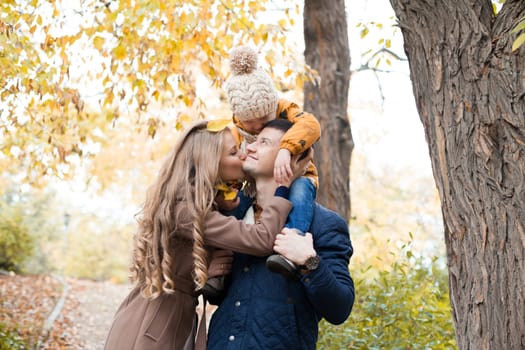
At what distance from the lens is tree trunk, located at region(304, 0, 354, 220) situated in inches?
289

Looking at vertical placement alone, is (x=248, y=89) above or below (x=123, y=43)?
below

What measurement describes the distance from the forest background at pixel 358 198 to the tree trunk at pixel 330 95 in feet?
0.91

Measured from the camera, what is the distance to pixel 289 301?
273cm

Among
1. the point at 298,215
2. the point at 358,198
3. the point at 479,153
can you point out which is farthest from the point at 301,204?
the point at 358,198

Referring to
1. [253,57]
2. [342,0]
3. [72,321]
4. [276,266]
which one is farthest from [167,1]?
[72,321]

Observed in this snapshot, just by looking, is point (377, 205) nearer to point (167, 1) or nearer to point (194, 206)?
point (167, 1)

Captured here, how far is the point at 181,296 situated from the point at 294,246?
71 cm

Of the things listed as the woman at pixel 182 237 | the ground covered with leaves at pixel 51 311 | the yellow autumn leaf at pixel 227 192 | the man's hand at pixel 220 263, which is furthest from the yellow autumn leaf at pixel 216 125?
the ground covered with leaves at pixel 51 311

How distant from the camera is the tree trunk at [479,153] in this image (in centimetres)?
279

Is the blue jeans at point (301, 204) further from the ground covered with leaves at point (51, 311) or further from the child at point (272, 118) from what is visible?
the ground covered with leaves at point (51, 311)

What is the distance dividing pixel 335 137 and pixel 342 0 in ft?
5.93

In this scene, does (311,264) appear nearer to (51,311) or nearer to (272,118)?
(272,118)

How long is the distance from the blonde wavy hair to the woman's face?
38 mm

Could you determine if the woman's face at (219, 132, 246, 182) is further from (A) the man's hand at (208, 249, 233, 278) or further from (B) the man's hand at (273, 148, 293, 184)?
(A) the man's hand at (208, 249, 233, 278)
